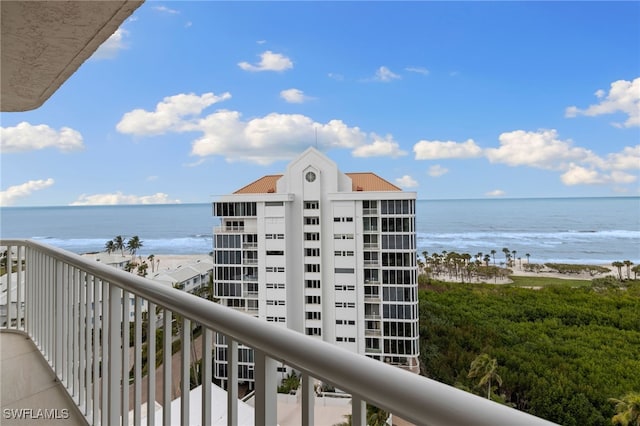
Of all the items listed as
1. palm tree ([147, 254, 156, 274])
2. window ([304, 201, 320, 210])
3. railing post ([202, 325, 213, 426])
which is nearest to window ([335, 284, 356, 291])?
window ([304, 201, 320, 210])

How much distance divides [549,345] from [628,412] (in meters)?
2.60

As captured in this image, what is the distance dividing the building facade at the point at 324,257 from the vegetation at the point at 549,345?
848mm

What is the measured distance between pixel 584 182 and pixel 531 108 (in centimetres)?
424

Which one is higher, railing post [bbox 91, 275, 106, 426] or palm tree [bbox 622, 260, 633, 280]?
railing post [bbox 91, 275, 106, 426]

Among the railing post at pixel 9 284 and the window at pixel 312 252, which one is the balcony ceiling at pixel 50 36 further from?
the window at pixel 312 252

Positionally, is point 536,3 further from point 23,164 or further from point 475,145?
point 23,164

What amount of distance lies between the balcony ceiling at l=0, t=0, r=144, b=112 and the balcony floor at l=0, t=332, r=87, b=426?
130 centimetres

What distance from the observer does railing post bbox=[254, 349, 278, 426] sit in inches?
20.6

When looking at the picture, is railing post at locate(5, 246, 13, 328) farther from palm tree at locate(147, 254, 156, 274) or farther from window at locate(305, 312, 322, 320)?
window at locate(305, 312, 322, 320)


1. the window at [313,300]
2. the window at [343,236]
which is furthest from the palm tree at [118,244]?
the window at [343,236]

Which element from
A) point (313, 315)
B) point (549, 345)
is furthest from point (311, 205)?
point (549, 345)

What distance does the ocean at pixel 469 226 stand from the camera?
590cm

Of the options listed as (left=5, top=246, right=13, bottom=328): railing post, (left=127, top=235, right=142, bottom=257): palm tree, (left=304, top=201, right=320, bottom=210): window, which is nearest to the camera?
(left=5, top=246, right=13, bottom=328): railing post

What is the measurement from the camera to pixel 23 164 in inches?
370
